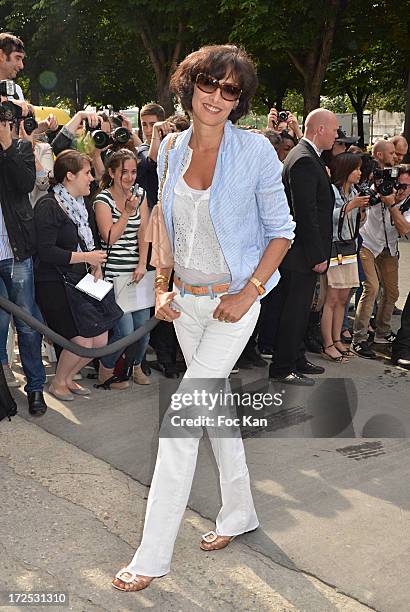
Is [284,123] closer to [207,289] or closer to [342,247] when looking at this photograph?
[342,247]

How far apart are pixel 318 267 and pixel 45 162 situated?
2.26 metres

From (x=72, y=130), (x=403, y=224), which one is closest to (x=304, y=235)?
(x=403, y=224)

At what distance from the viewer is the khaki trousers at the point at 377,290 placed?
273 inches

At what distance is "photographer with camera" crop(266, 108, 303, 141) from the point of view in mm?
7477

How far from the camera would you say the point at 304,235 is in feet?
18.6

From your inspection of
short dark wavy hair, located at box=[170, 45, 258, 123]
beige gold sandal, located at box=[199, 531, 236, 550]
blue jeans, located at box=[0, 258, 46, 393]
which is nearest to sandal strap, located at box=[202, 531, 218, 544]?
beige gold sandal, located at box=[199, 531, 236, 550]

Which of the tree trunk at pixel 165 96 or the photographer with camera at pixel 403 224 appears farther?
the tree trunk at pixel 165 96

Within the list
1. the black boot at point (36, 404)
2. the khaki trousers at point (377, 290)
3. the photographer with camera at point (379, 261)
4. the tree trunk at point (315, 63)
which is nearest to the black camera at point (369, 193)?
the photographer with camera at point (379, 261)

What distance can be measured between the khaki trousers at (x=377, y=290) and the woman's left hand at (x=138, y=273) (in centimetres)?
224

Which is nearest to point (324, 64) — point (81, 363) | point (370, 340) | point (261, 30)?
point (261, 30)

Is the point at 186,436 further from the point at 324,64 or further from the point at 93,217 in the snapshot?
the point at 324,64

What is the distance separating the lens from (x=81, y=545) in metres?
3.46

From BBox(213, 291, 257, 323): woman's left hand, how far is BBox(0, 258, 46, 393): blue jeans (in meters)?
2.41

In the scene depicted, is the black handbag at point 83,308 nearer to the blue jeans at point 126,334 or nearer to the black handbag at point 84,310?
the black handbag at point 84,310
